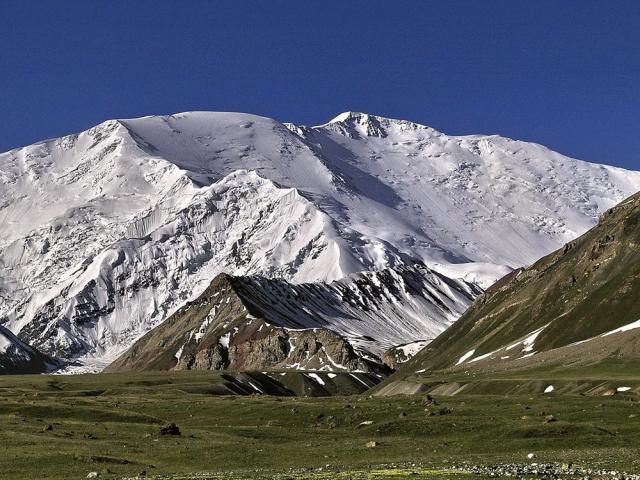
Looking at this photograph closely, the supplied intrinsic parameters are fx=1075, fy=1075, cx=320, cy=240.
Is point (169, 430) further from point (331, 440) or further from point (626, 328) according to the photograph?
point (626, 328)

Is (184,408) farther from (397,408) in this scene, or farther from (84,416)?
(397,408)

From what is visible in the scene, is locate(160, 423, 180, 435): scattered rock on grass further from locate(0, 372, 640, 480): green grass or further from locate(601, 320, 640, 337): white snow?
locate(601, 320, 640, 337): white snow

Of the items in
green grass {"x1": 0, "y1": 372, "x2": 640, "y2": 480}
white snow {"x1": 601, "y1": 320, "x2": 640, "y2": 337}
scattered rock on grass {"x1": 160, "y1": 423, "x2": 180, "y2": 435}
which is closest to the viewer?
green grass {"x1": 0, "y1": 372, "x2": 640, "y2": 480}

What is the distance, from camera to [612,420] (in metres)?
88.4

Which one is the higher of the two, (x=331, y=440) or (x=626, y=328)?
(x=626, y=328)

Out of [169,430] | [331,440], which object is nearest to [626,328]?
[331,440]

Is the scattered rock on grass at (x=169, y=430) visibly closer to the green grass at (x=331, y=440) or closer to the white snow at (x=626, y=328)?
the green grass at (x=331, y=440)

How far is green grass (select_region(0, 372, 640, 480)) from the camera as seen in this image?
2758 inches

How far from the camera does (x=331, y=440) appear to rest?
298 feet

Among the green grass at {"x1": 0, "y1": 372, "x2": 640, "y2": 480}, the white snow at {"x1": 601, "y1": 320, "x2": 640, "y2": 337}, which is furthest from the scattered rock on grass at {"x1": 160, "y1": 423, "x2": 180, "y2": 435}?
the white snow at {"x1": 601, "y1": 320, "x2": 640, "y2": 337}

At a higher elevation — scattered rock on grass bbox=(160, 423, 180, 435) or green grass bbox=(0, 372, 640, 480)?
scattered rock on grass bbox=(160, 423, 180, 435)

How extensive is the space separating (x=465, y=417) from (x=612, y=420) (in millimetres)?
13580

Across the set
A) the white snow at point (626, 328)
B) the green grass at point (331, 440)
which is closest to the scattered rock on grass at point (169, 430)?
the green grass at point (331, 440)

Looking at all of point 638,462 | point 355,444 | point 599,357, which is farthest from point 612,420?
point 599,357
